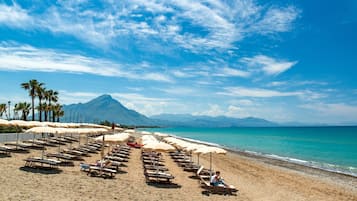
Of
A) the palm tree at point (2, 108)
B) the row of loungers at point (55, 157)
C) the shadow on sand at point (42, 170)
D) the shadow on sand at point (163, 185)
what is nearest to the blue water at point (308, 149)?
the shadow on sand at point (163, 185)

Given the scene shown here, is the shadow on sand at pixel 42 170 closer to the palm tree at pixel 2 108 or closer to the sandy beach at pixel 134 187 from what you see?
the sandy beach at pixel 134 187

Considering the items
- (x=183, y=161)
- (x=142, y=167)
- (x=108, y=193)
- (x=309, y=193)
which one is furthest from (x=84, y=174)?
(x=309, y=193)

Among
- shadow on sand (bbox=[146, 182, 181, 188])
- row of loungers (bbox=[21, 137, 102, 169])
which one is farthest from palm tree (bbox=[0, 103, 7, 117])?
shadow on sand (bbox=[146, 182, 181, 188])

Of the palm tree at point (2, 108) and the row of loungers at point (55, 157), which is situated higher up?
the palm tree at point (2, 108)

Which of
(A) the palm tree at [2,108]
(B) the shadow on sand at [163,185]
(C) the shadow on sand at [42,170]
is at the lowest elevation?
(B) the shadow on sand at [163,185]

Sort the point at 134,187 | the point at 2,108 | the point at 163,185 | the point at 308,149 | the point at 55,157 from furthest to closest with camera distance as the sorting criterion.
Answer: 1. the point at 2,108
2. the point at 308,149
3. the point at 55,157
4. the point at 163,185
5. the point at 134,187

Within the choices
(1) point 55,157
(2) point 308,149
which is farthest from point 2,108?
(2) point 308,149

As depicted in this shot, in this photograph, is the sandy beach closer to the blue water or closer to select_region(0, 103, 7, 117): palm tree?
the blue water

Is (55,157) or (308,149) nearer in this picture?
(55,157)

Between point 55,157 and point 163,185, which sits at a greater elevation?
point 55,157

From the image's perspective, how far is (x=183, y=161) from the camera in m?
22.0

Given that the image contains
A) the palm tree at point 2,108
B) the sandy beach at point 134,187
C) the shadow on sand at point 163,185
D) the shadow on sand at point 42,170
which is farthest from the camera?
the palm tree at point 2,108

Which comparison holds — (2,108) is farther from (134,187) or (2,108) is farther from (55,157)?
(134,187)

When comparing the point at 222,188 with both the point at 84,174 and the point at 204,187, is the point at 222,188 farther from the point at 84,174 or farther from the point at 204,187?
the point at 84,174
